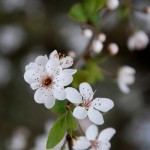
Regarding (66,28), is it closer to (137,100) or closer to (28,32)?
(28,32)

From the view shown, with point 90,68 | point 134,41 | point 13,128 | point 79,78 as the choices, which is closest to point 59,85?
point 79,78

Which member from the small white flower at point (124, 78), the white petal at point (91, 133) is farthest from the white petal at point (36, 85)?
the small white flower at point (124, 78)

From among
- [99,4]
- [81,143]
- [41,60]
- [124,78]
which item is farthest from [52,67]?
[124,78]

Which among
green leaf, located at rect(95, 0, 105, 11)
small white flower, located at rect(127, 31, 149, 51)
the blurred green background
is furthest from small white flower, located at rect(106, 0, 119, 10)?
the blurred green background

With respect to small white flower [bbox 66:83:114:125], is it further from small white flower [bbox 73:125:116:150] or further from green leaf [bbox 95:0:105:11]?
green leaf [bbox 95:0:105:11]

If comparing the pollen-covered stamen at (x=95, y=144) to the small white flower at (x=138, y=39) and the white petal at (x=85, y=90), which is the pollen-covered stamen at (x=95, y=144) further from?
the small white flower at (x=138, y=39)

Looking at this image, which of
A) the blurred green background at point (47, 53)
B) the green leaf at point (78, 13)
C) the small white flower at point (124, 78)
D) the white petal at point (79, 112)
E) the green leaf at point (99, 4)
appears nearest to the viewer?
the white petal at point (79, 112)
